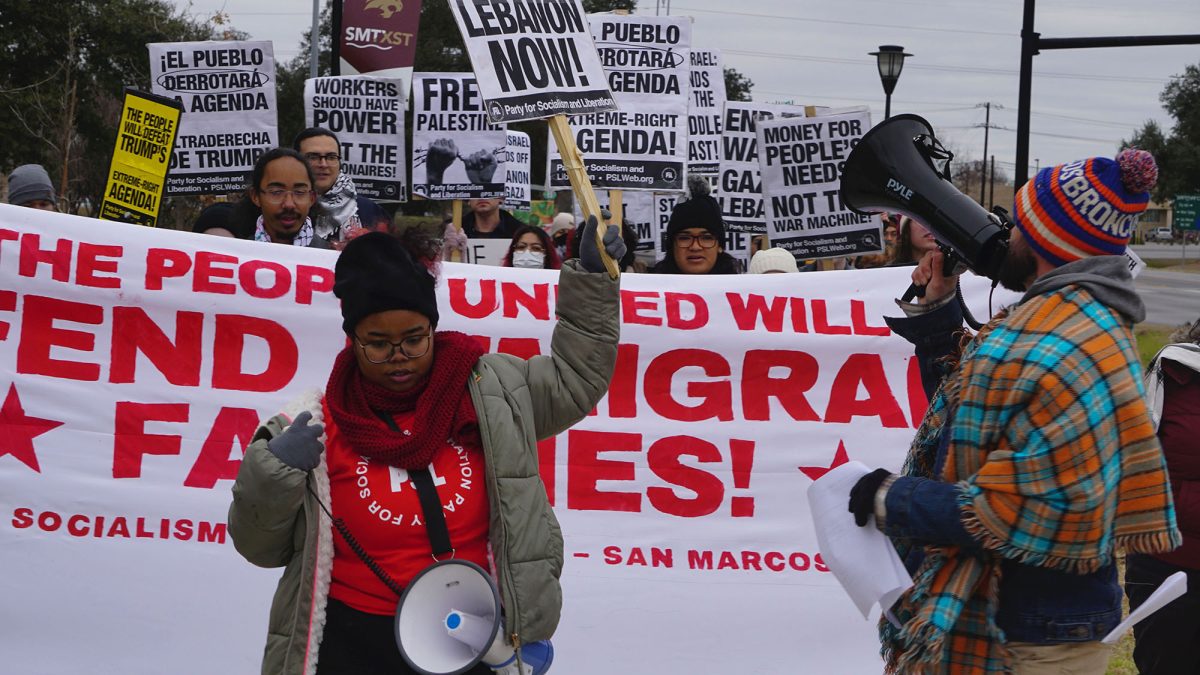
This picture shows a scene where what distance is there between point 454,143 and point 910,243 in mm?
4123

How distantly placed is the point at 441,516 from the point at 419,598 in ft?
0.61

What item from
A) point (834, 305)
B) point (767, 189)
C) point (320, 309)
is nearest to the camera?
point (320, 309)

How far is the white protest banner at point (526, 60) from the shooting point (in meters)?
4.35

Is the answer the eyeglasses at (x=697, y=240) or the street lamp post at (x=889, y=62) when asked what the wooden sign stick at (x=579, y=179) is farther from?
the street lamp post at (x=889, y=62)

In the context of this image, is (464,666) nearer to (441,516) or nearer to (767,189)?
(441,516)

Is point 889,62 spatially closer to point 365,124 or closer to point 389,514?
point 365,124

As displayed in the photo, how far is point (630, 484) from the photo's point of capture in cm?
527

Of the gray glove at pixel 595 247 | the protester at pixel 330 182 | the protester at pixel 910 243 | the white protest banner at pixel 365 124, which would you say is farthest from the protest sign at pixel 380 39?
the gray glove at pixel 595 247

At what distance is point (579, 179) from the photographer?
3.56 meters

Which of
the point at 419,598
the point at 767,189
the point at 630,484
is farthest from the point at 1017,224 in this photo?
the point at 767,189

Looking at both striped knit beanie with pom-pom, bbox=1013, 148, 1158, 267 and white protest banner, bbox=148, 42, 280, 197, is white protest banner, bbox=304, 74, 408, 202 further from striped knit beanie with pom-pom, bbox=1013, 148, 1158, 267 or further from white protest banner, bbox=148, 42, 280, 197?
striped knit beanie with pom-pom, bbox=1013, 148, 1158, 267

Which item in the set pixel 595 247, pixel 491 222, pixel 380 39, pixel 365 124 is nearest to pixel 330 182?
pixel 365 124

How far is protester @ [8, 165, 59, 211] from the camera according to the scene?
7.31 meters

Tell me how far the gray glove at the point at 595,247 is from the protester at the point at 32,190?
16.8ft
